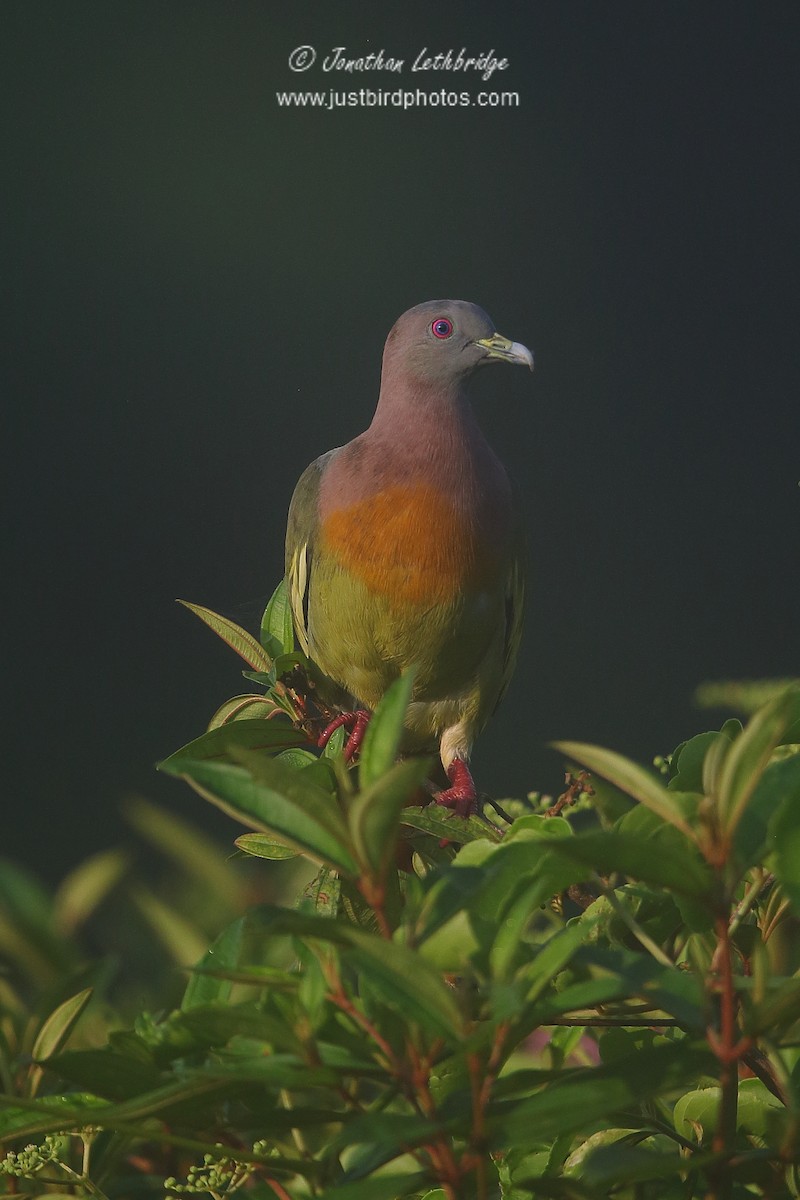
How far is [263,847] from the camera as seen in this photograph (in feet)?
2.38

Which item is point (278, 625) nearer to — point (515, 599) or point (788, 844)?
point (515, 599)

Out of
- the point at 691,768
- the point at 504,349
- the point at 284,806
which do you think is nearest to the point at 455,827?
the point at 691,768

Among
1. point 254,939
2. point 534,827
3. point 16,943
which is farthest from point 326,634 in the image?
point 534,827

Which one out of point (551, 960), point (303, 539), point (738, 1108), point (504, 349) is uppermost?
point (504, 349)

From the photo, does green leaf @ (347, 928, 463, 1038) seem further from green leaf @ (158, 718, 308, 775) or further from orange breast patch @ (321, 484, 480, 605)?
orange breast patch @ (321, 484, 480, 605)

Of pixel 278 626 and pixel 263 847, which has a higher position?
pixel 278 626

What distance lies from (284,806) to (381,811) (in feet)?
0.12

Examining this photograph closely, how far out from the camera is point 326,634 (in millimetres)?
1323

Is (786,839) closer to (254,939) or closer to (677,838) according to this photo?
(677,838)

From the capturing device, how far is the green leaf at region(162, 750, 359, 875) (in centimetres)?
35

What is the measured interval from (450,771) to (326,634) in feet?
0.67

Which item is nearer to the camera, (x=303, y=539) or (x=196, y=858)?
(x=196, y=858)

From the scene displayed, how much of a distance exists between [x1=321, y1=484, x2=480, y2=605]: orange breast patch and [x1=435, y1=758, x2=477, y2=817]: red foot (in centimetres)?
18

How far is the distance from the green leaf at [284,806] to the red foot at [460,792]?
56cm
